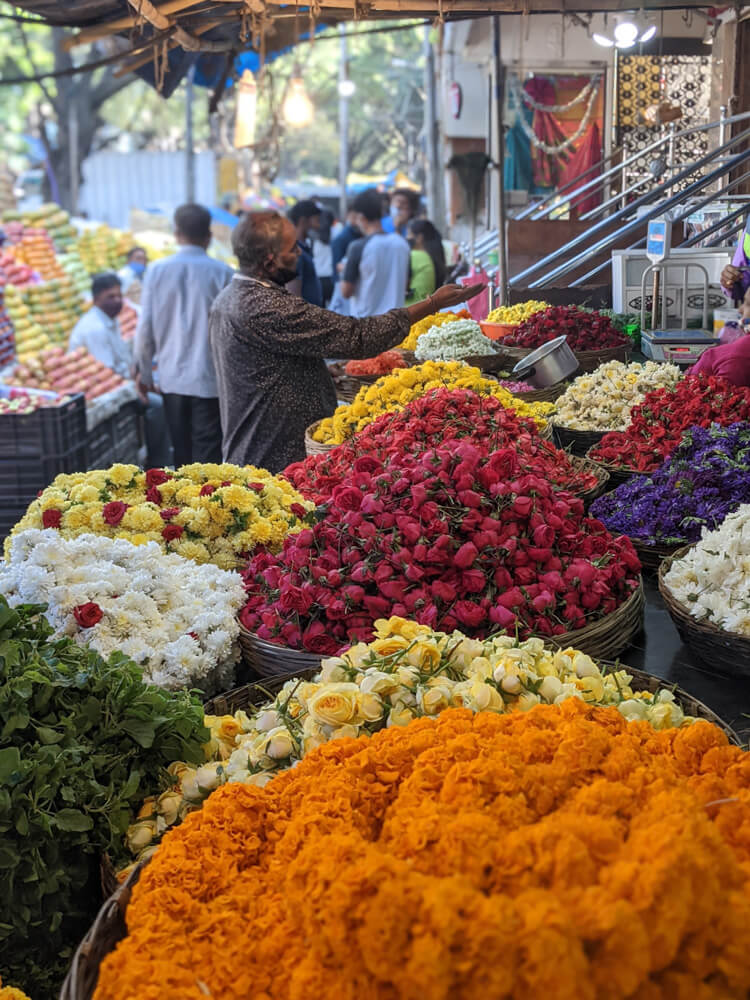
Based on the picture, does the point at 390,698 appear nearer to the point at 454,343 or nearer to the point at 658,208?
the point at 454,343

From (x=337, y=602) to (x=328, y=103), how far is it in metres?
48.6

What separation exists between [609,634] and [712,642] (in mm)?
236

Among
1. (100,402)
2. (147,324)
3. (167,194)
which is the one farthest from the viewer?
(167,194)

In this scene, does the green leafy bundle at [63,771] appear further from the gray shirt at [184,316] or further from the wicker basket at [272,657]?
the gray shirt at [184,316]

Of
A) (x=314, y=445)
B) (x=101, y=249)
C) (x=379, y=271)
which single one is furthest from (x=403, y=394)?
(x=101, y=249)

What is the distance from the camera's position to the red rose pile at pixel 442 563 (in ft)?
7.17

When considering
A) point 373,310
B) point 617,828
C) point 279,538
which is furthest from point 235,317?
point 373,310

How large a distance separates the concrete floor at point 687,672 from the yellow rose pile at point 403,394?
4.94 feet

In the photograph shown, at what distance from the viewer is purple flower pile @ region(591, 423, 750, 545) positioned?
298 centimetres

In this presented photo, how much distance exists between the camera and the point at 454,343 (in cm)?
525

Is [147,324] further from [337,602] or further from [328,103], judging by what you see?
[328,103]

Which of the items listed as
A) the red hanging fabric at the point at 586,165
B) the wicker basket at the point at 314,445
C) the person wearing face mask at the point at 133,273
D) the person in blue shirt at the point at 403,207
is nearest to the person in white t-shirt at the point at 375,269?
the red hanging fabric at the point at 586,165

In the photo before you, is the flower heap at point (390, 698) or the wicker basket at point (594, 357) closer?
the flower heap at point (390, 698)

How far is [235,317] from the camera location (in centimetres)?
433
